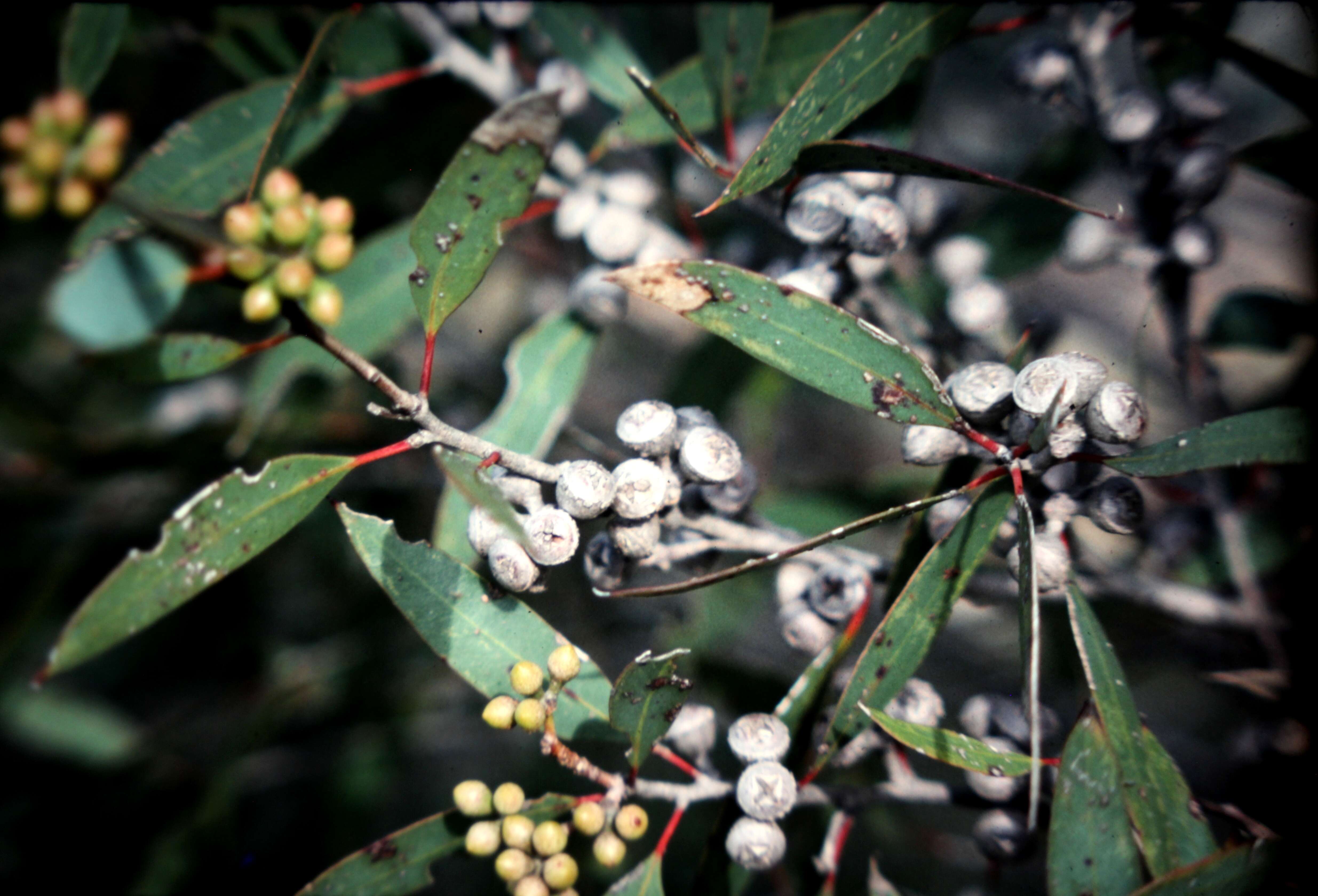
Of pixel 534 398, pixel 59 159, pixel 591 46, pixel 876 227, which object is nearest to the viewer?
pixel 59 159

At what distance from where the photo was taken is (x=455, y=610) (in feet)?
2.75

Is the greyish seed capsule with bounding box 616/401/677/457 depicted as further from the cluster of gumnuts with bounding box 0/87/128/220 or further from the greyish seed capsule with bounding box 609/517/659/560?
the cluster of gumnuts with bounding box 0/87/128/220

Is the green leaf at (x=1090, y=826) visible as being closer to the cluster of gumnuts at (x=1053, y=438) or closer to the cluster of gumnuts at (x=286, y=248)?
the cluster of gumnuts at (x=1053, y=438)

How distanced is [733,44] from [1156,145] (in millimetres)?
624

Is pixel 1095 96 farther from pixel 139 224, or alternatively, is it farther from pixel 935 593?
pixel 139 224

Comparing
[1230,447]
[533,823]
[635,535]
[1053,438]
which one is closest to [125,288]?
[635,535]

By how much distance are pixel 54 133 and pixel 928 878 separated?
6.16 ft

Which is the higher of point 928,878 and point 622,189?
point 622,189

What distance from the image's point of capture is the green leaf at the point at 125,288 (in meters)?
0.72

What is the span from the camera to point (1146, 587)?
3.55ft

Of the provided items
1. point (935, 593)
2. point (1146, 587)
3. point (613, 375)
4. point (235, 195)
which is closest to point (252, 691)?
point (235, 195)

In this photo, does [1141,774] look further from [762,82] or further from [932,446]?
[762,82]

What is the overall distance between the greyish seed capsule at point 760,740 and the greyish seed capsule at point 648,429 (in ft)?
1.04

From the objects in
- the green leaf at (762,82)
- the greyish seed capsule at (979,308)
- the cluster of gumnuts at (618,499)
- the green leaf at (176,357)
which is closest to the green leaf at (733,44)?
the green leaf at (762,82)
